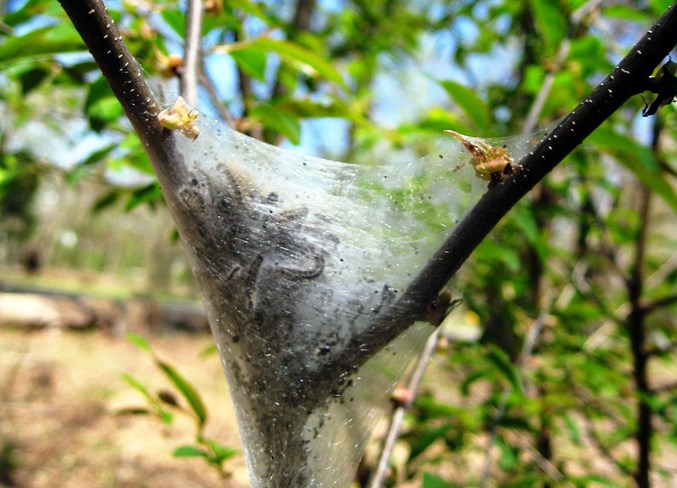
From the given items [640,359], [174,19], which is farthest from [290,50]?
[640,359]

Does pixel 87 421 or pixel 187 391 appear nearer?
pixel 187 391

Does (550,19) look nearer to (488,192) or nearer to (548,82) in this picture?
(548,82)

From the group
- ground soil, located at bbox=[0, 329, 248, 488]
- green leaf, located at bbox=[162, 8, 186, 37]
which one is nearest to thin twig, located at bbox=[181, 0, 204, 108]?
green leaf, located at bbox=[162, 8, 186, 37]

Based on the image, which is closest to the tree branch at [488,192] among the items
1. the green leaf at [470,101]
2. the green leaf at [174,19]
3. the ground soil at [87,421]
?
the green leaf at [174,19]

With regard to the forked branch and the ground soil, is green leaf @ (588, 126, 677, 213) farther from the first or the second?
the ground soil

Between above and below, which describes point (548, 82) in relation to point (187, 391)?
above

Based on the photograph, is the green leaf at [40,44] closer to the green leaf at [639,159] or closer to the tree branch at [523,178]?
the tree branch at [523,178]
